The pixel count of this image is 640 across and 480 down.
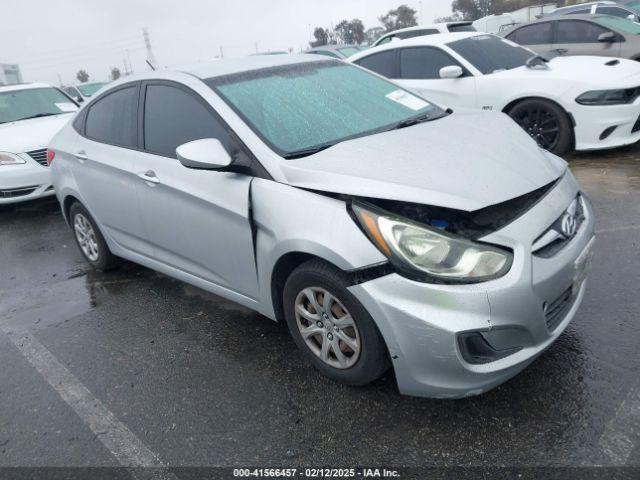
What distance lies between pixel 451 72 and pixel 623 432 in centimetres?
478

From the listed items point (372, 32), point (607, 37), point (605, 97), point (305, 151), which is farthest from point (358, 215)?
point (372, 32)

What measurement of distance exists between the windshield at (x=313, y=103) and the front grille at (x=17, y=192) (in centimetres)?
478

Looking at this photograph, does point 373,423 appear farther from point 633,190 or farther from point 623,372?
point 633,190

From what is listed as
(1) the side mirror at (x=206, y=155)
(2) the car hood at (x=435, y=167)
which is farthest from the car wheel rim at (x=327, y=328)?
(1) the side mirror at (x=206, y=155)

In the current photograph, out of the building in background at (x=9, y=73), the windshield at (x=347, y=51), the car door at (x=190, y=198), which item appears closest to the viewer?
the car door at (x=190, y=198)

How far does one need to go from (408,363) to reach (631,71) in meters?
5.34

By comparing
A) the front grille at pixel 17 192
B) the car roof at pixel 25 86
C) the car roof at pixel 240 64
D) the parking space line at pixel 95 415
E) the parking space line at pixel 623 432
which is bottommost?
the parking space line at pixel 95 415

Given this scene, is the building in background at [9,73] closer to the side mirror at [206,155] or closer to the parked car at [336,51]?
the parked car at [336,51]

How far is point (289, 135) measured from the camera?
2844 millimetres

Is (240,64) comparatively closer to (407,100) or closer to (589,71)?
(407,100)

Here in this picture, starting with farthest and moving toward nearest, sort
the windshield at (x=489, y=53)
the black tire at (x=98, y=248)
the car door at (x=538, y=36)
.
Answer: the car door at (x=538, y=36)
the windshield at (x=489, y=53)
the black tire at (x=98, y=248)

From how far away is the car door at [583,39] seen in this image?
28.1ft

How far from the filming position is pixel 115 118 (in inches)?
153

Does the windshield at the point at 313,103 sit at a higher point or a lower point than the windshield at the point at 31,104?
higher
